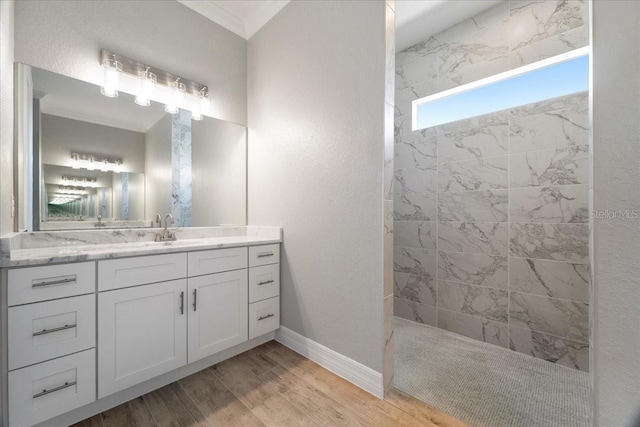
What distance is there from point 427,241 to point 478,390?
1.29m

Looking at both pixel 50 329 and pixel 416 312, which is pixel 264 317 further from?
pixel 416 312

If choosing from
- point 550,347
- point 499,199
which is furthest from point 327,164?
point 550,347

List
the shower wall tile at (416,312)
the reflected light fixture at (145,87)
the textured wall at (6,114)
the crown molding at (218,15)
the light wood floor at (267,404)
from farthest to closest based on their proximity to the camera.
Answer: the shower wall tile at (416,312), the crown molding at (218,15), the reflected light fixture at (145,87), the light wood floor at (267,404), the textured wall at (6,114)

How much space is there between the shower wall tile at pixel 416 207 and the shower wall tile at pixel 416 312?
2.92 ft

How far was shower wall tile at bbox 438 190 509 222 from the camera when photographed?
2.11 meters

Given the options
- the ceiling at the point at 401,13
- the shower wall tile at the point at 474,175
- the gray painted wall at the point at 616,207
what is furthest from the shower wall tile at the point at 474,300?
the ceiling at the point at 401,13

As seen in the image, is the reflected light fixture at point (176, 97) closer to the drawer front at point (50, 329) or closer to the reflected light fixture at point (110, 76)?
the reflected light fixture at point (110, 76)

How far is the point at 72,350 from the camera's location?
1.21 meters

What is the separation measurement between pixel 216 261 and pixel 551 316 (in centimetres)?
249

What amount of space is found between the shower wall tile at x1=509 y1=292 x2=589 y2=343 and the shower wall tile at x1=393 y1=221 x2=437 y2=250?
0.77m

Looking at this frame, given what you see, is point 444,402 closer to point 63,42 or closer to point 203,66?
point 203,66

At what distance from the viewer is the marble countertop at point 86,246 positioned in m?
1.13

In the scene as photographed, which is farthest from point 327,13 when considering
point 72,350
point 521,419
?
point 521,419

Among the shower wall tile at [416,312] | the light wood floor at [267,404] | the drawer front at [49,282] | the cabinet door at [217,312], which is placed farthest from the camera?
the shower wall tile at [416,312]
